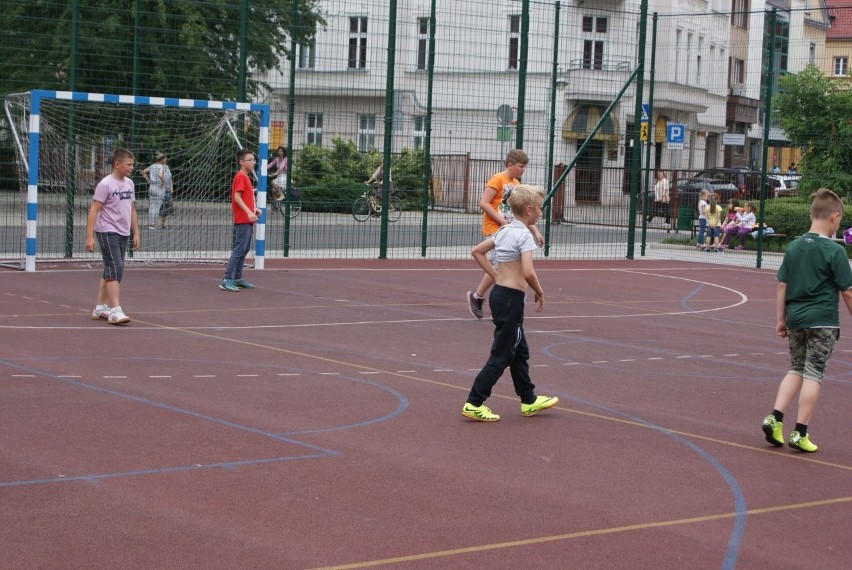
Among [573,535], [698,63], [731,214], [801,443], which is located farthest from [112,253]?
[731,214]

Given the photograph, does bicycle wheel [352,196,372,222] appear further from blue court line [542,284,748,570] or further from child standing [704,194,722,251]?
blue court line [542,284,748,570]

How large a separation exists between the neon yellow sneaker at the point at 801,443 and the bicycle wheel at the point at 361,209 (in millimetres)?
15033

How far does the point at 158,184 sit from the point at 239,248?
557 cm

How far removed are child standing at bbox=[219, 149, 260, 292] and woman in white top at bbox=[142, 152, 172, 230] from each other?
5056 millimetres

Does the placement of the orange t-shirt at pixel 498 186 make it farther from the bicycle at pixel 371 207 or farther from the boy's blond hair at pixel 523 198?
the bicycle at pixel 371 207

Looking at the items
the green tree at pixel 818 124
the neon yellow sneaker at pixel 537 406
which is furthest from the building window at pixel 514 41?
the neon yellow sneaker at pixel 537 406

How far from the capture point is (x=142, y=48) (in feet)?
66.4

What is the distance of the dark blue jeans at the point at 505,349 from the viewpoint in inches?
326

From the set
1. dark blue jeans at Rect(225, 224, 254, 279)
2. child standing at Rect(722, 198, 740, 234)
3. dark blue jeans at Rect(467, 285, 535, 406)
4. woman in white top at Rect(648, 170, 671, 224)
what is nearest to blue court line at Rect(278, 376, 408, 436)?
dark blue jeans at Rect(467, 285, 535, 406)

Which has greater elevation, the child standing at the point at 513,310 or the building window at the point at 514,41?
the building window at the point at 514,41

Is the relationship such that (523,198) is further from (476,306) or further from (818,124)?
(818,124)

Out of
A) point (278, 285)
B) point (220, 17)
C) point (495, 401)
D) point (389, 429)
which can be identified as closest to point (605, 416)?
point (495, 401)

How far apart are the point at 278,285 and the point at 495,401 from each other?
7.91 metres

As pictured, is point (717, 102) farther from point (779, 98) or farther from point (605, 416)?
point (605, 416)
